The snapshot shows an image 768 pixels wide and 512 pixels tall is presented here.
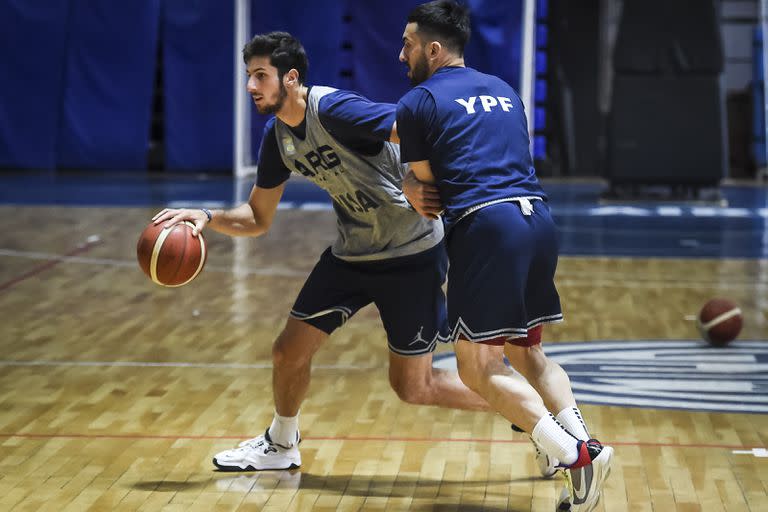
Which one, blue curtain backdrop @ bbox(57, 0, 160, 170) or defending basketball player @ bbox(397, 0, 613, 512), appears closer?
defending basketball player @ bbox(397, 0, 613, 512)

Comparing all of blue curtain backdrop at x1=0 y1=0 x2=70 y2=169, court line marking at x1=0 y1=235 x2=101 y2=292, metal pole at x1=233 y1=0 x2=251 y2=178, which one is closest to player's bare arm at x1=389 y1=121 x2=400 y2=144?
court line marking at x1=0 y1=235 x2=101 y2=292

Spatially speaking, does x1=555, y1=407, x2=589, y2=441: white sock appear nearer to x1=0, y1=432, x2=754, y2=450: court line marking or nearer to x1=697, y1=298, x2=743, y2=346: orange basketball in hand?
x1=0, y1=432, x2=754, y2=450: court line marking

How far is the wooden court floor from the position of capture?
491cm

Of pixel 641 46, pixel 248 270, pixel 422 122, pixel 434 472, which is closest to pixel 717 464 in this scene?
pixel 434 472

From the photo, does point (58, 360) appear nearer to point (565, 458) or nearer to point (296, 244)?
point (565, 458)

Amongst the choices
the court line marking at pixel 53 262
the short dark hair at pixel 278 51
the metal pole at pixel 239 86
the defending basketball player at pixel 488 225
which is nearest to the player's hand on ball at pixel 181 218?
the short dark hair at pixel 278 51

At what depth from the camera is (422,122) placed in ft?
14.4

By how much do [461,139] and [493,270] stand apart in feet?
1.56

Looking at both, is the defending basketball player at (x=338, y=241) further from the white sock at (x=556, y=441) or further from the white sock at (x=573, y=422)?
the white sock at (x=556, y=441)

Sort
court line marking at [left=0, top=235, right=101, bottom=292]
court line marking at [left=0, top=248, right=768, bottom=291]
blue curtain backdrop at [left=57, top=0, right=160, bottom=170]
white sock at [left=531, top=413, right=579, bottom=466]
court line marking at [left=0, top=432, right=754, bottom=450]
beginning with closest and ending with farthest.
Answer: white sock at [left=531, top=413, right=579, bottom=466], court line marking at [left=0, top=432, right=754, bottom=450], court line marking at [left=0, top=235, right=101, bottom=292], court line marking at [left=0, top=248, right=768, bottom=291], blue curtain backdrop at [left=57, top=0, right=160, bottom=170]

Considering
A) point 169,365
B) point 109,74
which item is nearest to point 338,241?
point 169,365

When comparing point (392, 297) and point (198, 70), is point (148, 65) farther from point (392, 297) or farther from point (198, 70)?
point (392, 297)

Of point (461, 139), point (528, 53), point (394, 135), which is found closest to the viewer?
point (461, 139)

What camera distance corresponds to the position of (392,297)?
16.8 ft
